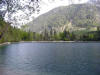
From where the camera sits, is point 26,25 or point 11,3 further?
point 26,25

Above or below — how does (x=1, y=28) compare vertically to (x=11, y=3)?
below

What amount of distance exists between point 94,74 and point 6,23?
15.0 m

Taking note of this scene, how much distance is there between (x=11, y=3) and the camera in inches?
390

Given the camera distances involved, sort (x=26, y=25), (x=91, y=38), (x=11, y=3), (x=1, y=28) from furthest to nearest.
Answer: (x=91, y=38)
(x=1, y=28)
(x=26, y=25)
(x=11, y=3)

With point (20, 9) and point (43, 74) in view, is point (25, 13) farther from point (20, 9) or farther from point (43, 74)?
point (43, 74)

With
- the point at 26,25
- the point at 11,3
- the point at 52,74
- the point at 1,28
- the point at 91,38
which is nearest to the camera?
the point at 11,3

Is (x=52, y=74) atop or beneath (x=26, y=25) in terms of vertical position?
beneath

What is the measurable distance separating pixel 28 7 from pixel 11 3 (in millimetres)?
1183

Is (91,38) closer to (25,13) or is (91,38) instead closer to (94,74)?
(94,74)

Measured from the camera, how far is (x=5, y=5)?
10070mm

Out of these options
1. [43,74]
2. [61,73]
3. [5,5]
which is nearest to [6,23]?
[5,5]

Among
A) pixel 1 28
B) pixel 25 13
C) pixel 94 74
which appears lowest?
pixel 94 74

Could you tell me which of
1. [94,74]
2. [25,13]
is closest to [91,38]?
[94,74]

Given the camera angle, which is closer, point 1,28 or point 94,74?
point 1,28
